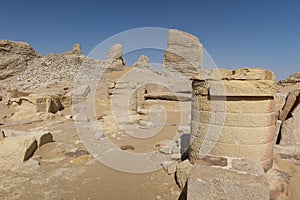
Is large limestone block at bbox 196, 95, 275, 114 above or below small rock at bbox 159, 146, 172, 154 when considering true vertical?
above

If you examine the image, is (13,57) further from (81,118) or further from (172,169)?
(172,169)

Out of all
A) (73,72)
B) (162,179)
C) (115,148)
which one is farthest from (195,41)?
(162,179)

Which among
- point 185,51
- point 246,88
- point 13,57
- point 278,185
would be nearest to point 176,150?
point 278,185

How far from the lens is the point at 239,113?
3238 mm

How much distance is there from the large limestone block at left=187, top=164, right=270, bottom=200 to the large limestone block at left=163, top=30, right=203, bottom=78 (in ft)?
52.3

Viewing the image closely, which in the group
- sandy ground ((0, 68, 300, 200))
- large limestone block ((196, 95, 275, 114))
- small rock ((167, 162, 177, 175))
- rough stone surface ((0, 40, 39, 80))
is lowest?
sandy ground ((0, 68, 300, 200))

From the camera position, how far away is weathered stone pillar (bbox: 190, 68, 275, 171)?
319 cm

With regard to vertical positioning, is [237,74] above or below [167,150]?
above

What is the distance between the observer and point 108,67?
25438 millimetres

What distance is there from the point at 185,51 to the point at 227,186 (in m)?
17.2

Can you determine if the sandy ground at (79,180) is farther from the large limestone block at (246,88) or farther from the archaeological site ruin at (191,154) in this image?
the large limestone block at (246,88)

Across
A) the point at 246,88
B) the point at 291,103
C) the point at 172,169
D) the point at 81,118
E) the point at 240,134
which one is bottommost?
the point at 172,169

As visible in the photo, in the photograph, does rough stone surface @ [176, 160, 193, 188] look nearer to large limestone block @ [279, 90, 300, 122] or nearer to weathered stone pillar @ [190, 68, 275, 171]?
weathered stone pillar @ [190, 68, 275, 171]

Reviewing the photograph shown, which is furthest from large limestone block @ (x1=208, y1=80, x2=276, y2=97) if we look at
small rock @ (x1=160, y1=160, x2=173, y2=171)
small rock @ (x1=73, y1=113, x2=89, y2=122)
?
small rock @ (x1=73, y1=113, x2=89, y2=122)
